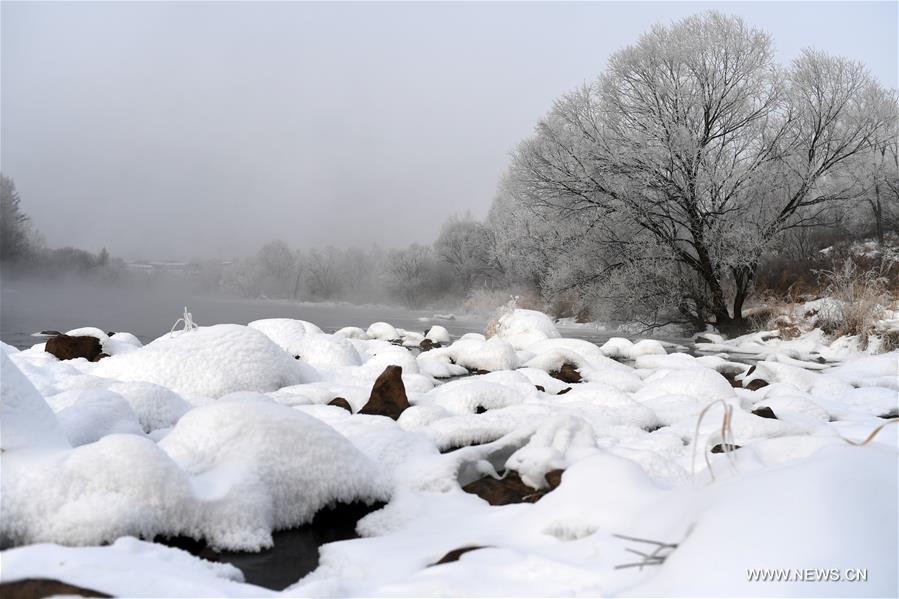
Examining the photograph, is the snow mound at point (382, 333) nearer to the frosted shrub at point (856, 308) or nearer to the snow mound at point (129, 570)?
the frosted shrub at point (856, 308)

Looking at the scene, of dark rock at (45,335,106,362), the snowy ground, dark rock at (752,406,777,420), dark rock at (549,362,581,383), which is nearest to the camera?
the snowy ground

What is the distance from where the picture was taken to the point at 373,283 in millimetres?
53812

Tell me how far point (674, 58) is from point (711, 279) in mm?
6376

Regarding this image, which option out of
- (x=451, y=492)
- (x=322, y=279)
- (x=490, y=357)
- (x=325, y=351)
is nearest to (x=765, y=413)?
(x=451, y=492)

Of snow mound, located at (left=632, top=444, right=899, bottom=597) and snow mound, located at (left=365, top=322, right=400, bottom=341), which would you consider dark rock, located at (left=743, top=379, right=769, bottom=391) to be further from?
snow mound, located at (left=365, top=322, right=400, bottom=341)

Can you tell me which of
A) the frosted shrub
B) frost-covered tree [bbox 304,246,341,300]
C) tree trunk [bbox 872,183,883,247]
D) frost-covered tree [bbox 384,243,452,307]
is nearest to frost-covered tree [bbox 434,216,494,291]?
frost-covered tree [bbox 384,243,452,307]

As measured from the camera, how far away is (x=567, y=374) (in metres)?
7.90

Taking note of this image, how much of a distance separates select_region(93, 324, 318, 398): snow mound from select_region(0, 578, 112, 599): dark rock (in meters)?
4.39

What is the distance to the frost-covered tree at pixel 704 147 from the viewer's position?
15680 millimetres

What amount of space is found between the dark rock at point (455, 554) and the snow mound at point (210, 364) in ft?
14.3

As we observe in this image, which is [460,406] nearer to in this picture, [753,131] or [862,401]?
[862,401]

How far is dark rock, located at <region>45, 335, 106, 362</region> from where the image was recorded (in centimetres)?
801

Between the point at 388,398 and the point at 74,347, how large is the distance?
5.65m

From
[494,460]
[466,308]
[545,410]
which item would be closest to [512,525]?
[494,460]
